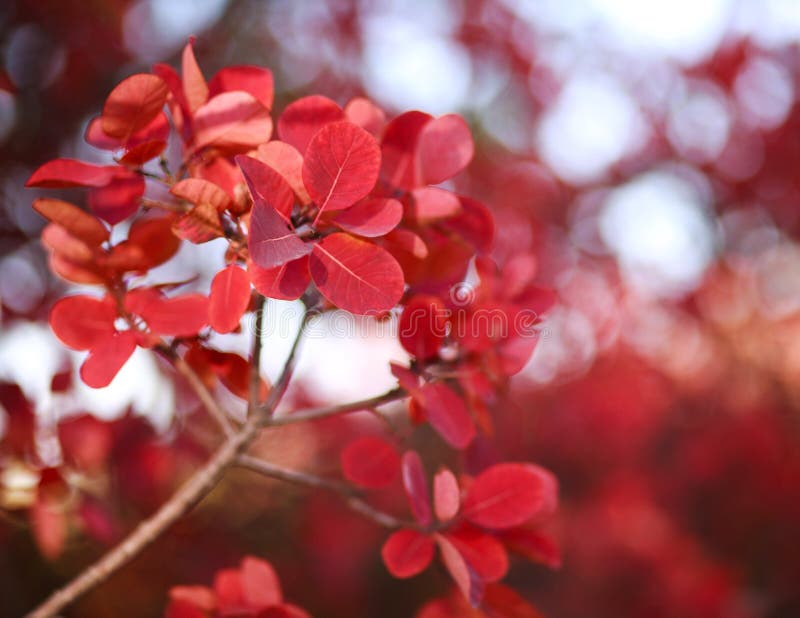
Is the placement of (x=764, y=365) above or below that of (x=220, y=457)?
below

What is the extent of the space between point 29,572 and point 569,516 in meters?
2.26

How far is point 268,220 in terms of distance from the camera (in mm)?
544

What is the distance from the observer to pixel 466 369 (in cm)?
79

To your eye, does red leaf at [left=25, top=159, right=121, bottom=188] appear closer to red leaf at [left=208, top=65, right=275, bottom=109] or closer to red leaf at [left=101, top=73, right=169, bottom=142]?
red leaf at [left=101, top=73, right=169, bottom=142]

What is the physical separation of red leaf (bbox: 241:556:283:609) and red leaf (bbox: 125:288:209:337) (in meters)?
0.30

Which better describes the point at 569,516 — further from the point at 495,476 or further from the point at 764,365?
the point at 495,476

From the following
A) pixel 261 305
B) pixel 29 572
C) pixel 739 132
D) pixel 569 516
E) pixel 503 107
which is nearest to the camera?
pixel 261 305

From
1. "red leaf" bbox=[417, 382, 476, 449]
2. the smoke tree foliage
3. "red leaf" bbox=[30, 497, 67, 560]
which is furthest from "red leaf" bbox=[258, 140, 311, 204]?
"red leaf" bbox=[30, 497, 67, 560]

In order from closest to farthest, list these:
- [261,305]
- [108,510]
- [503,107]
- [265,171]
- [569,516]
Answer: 1. [265,171]
2. [261,305]
3. [108,510]
4. [569,516]
5. [503,107]

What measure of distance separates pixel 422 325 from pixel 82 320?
380 mm

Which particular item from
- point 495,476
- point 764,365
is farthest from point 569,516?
point 495,476

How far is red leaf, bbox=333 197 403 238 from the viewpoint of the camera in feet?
1.99

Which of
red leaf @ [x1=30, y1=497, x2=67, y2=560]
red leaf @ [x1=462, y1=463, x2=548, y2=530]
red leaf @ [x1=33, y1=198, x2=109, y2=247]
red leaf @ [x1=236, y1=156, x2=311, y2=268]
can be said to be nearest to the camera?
red leaf @ [x1=236, y1=156, x2=311, y2=268]

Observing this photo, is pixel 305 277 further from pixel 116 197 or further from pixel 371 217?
pixel 116 197
